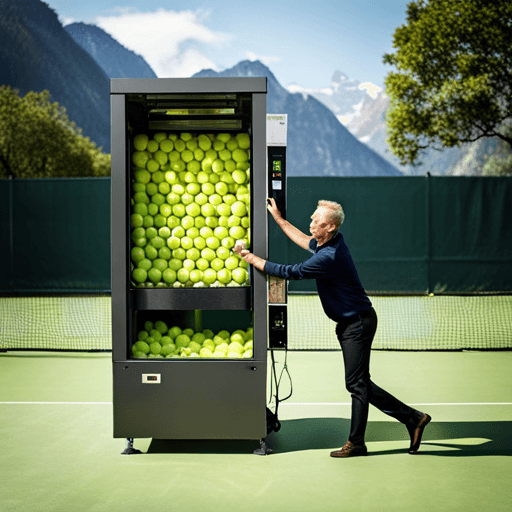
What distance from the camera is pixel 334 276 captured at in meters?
5.00

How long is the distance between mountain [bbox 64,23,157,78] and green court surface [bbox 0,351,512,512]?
167 meters

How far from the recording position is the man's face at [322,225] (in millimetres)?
5006

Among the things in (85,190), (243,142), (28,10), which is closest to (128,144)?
(243,142)

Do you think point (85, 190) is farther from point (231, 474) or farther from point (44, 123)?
point (44, 123)

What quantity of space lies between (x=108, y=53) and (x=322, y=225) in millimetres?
186643

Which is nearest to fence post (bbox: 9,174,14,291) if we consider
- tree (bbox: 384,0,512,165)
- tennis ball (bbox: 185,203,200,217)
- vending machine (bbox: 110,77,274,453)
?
vending machine (bbox: 110,77,274,453)

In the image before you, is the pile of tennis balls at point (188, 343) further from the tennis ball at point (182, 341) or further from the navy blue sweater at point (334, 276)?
the navy blue sweater at point (334, 276)

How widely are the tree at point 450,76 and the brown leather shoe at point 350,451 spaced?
24278 millimetres

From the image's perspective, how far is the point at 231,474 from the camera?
182 inches

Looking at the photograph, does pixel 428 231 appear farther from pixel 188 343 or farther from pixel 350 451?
pixel 350 451

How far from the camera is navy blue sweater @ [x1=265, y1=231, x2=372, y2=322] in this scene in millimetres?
4965

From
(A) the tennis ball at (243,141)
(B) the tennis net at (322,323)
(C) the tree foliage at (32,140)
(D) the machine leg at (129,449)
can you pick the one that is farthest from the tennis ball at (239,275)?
(C) the tree foliage at (32,140)

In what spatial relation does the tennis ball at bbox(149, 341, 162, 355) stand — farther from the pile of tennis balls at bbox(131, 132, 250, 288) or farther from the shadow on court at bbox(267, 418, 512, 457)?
the shadow on court at bbox(267, 418, 512, 457)

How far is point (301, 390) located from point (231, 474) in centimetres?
257
